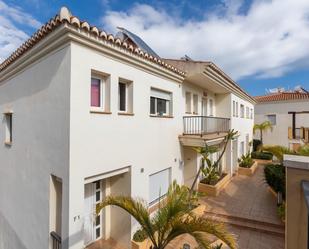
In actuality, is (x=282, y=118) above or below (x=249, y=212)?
above

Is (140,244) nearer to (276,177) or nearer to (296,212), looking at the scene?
(296,212)

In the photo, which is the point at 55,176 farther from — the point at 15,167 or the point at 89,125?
the point at 15,167

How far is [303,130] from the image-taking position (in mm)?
27344

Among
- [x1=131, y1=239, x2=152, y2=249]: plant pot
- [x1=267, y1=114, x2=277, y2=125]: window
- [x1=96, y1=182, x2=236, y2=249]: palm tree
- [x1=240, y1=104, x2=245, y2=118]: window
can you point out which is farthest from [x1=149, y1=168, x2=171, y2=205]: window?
[x1=267, y1=114, x2=277, y2=125]: window

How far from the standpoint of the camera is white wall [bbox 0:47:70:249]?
6.23 meters

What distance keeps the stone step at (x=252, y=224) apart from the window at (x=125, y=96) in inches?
286

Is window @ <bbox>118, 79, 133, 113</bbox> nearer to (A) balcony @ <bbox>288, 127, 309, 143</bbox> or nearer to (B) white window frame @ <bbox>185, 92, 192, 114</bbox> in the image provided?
(B) white window frame @ <bbox>185, 92, 192, 114</bbox>

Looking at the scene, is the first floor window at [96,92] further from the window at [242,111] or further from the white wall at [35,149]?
the window at [242,111]

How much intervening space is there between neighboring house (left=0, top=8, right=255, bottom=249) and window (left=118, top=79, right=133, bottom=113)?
0.13 feet

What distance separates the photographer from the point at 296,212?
4.67 meters

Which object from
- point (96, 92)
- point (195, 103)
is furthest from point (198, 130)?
point (96, 92)

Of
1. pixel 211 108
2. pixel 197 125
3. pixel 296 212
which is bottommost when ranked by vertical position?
pixel 296 212

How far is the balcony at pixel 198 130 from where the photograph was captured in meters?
11.4

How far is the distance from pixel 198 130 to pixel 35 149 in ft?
28.8
